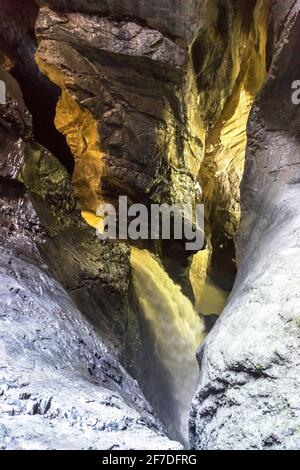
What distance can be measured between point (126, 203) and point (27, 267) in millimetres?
6786

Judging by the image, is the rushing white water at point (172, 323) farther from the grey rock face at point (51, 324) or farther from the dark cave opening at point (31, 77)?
the dark cave opening at point (31, 77)

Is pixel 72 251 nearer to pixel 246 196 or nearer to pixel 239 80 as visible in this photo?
pixel 246 196

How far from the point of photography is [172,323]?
9.69 m

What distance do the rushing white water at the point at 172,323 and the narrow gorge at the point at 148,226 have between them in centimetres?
5

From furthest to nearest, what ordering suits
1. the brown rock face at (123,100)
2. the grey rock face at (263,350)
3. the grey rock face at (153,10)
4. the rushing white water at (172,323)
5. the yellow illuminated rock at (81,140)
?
the yellow illuminated rock at (81,140) → the brown rock face at (123,100) → the grey rock face at (153,10) → the rushing white water at (172,323) → the grey rock face at (263,350)

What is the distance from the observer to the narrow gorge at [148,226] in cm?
268

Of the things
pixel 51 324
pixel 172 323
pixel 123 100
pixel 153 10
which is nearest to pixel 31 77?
pixel 123 100

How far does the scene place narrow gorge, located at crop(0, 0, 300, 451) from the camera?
8.80 feet

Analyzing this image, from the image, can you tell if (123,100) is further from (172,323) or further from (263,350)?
(263,350)

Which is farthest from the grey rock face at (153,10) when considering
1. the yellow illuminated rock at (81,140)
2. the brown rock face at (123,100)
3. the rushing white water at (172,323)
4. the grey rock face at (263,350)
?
the rushing white water at (172,323)

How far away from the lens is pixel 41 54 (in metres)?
10.2

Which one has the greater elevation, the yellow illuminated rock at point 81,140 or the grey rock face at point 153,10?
the grey rock face at point 153,10

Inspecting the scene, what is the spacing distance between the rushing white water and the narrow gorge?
0.05m

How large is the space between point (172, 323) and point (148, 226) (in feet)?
10.2
